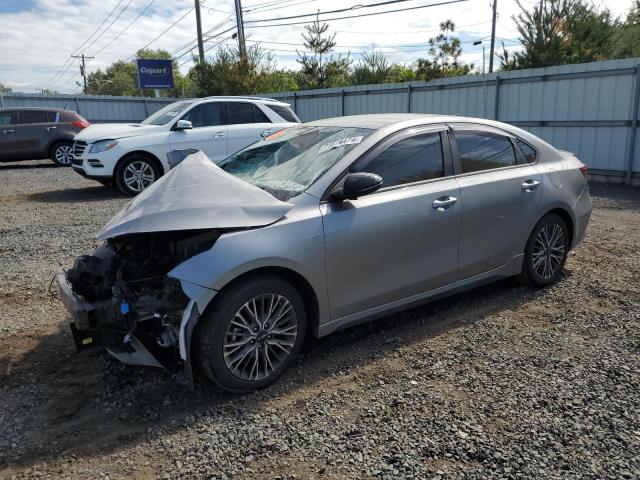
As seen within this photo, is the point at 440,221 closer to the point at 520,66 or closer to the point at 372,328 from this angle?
the point at 372,328

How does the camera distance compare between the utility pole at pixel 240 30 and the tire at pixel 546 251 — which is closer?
the tire at pixel 546 251

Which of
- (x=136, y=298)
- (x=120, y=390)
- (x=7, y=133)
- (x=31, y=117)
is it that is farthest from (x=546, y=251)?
(x=7, y=133)

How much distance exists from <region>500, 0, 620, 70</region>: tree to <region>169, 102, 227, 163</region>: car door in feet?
43.5

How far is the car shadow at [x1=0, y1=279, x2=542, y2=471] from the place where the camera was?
9.85 feet

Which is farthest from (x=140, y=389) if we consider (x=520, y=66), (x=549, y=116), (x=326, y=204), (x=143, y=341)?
(x=520, y=66)

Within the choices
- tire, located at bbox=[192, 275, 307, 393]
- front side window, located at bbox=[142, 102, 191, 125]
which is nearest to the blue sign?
front side window, located at bbox=[142, 102, 191, 125]

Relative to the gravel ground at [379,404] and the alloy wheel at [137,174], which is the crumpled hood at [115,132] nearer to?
the alloy wheel at [137,174]

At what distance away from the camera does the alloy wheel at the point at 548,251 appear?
4.96 meters

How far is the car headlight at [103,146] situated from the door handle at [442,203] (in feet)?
25.2

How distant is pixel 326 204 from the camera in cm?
362

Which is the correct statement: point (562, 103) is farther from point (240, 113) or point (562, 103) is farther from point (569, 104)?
point (240, 113)

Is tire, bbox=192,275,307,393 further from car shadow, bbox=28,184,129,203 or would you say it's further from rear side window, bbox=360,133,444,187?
car shadow, bbox=28,184,129,203

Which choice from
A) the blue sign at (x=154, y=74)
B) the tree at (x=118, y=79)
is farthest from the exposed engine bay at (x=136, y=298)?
the tree at (x=118, y=79)

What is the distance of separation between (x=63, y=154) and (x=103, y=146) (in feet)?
22.3
